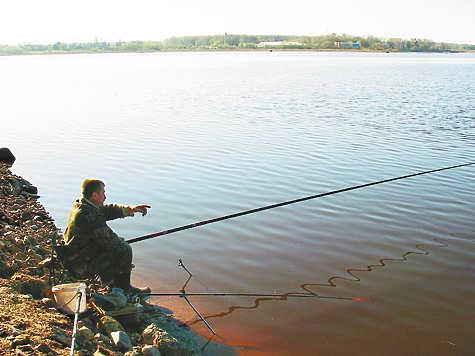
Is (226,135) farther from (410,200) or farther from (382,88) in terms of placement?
(382,88)

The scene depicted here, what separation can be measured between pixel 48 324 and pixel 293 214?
15.4ft

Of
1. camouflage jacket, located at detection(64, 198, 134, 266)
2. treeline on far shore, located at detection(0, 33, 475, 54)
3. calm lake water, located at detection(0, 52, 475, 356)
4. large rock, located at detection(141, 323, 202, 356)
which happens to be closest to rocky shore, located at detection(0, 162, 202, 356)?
large rock, located at detection(141, 323, 202, 356)

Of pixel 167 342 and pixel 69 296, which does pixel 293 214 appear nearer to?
pixel 167 342

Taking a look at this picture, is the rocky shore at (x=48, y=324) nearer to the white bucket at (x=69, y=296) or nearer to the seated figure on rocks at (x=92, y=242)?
the white bucket at (x=69, y=296)

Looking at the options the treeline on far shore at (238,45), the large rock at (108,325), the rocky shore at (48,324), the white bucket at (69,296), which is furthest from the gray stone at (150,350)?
the treeline on far shore at (238,45)

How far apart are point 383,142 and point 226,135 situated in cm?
457

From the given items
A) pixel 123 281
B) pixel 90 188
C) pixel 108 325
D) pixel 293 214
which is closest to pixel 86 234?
pixel 90 188

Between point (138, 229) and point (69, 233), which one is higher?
point (69, 233)

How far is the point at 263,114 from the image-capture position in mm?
18266

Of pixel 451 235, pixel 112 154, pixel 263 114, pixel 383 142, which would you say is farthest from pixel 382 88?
pixel 451 235

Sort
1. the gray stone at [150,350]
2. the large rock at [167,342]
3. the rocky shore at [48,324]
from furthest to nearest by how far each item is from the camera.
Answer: the large rock at [167,342], the gray stone at [150,350], the rocky shore at [48,324]

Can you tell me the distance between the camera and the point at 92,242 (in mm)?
4035

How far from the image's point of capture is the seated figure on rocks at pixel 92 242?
13.0ft

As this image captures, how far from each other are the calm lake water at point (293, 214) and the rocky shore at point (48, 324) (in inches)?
16.2
